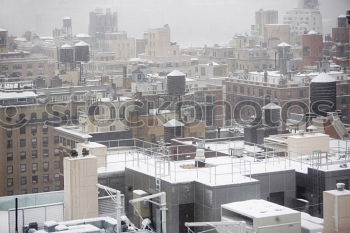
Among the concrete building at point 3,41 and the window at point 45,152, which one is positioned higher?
the concrete building at point 3,41

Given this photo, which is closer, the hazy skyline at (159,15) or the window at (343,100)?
the window at (343,100)

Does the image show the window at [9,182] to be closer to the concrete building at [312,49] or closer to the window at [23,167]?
the window at [23,167]

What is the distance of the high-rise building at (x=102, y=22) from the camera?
185 ft

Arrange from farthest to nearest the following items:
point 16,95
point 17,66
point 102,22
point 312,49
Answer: point 102,22, point 312,49, point 17,66, point 16,95

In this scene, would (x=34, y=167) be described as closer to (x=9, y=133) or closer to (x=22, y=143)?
(x=22, y=143)

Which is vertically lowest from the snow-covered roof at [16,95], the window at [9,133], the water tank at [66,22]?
the window at [9,133]

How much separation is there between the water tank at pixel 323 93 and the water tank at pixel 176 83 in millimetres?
4450

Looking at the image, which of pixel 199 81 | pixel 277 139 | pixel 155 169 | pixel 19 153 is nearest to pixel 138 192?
pixel 155 169

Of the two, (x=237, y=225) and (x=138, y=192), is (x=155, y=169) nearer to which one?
(x=138, y=192)

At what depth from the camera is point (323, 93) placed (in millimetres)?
20938

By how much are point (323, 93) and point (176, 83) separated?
525cm

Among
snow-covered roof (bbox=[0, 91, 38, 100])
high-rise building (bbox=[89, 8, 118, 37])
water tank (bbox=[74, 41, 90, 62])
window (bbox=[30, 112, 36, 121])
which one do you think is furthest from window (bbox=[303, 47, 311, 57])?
high-rise building (bbox=[89, 8, 118, 37])

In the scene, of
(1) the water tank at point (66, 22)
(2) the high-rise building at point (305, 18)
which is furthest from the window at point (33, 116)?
(2) the high-rise building at point (305, 18)

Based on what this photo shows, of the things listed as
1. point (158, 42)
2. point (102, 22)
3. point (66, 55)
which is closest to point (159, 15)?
point (102, 22)
